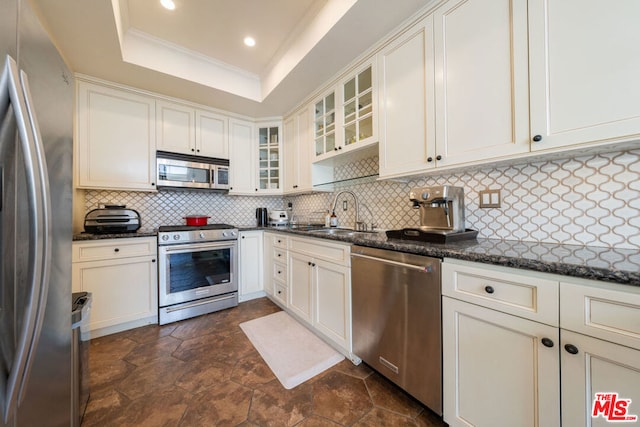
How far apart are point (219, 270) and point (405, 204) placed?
7.10 feet

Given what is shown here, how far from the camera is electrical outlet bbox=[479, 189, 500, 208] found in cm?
144

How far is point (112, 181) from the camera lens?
2.35 m

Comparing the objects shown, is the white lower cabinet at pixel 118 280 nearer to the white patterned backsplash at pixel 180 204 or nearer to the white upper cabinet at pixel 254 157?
the white patterned backsplash at pixel 180 204

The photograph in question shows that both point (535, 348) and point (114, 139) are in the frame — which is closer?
point (535, 348)

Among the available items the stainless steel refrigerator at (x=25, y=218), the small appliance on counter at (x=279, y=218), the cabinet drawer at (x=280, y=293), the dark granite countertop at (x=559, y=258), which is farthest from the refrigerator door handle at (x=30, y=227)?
the small appliance on counter at (x=279, y=218)

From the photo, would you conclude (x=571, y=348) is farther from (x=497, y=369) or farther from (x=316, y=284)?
(x=316, y=284)

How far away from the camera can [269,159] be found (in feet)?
10.7

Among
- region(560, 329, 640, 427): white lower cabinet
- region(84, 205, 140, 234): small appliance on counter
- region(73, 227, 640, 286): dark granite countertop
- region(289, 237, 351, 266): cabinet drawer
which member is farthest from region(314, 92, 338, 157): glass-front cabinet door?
region(84, 205, 140, 234): small appliance on counter

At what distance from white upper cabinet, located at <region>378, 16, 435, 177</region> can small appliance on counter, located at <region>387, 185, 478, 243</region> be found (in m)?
0.22

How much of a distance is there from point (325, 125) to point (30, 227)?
224 centimetres

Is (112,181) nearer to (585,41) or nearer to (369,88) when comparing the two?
(369,88)

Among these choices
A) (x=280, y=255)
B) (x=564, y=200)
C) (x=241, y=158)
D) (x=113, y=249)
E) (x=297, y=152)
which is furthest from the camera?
(x=241, y=158)

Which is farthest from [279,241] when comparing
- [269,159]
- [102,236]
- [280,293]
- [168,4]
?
[168,4]

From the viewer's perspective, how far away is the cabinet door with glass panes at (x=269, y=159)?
3.26 metres
